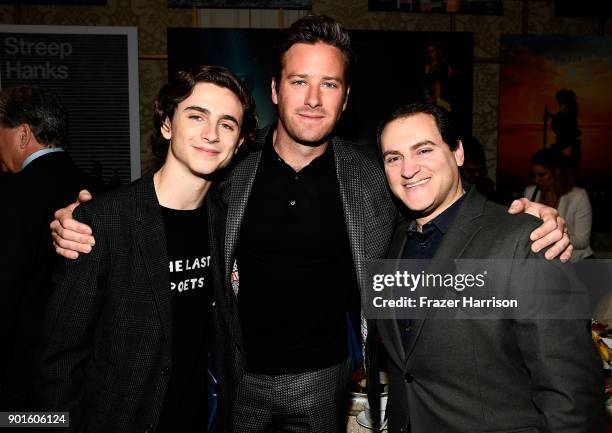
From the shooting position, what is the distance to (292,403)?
199 cm

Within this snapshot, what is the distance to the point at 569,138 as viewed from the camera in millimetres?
4766

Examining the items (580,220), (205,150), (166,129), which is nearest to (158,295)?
(205,150)

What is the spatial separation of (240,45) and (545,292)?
389 cm

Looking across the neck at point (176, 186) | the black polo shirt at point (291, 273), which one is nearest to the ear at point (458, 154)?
the black polo shirt at point (291, 273)

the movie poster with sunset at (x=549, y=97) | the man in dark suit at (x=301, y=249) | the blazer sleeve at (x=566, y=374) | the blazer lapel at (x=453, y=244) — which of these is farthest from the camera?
the movie poster with sunset at (x=549, y=97)

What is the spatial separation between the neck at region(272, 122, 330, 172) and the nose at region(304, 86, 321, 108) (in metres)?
0.19

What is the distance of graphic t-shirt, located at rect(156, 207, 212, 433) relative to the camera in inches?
65.4

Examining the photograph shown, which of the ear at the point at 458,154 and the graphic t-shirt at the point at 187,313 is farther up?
the ear at the point at 458,154

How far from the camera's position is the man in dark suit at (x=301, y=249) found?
1.96m

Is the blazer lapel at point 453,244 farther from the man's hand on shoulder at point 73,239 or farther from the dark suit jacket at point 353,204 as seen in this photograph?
the man's hand on shoulder at point 73,239

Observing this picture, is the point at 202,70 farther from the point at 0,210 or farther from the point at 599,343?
the point at 599,343

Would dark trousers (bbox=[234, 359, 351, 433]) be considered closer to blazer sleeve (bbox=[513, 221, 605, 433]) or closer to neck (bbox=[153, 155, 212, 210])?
neck (bbox=[153, 155, 212, 210])

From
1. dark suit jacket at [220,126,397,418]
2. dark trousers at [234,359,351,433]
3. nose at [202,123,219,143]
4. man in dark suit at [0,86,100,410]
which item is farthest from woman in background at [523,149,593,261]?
man in dark suit at [0,86,100,410]

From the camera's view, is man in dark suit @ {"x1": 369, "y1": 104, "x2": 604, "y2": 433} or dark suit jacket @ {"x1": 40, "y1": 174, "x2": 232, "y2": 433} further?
dark suit jacket @ {"x1": 40, "y1": 174, "x2": 232, "y2": 433}
